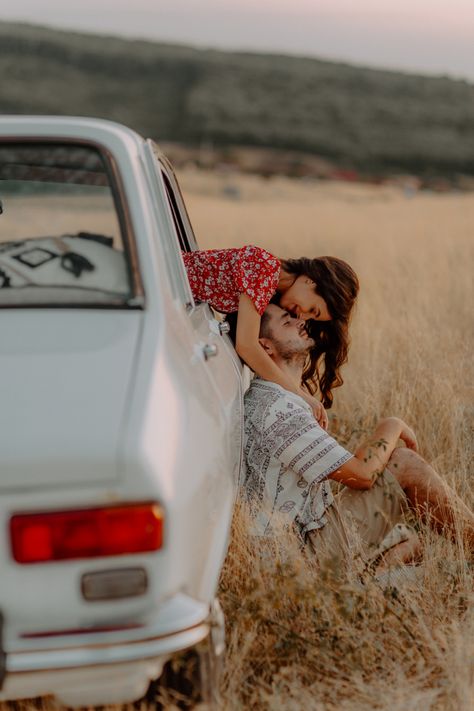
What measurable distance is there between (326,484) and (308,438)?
323mm

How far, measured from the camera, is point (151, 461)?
215 cm

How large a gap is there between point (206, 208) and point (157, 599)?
2370 cm

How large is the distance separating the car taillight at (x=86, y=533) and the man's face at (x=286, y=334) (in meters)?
2.13

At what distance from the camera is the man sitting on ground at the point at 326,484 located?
365 centimetres

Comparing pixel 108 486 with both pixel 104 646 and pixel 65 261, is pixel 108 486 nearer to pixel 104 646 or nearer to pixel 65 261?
pixel 104 646

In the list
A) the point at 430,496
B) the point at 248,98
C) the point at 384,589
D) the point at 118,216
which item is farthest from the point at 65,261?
the point at 248,98

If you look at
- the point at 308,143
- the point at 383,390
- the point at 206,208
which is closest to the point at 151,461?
the point at 383,390

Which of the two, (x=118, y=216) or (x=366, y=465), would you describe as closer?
(x=118, y=216)

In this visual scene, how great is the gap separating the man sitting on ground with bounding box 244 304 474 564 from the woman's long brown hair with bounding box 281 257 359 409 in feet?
1.85

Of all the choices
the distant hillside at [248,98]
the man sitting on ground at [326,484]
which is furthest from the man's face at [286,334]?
the distant hillside at [248,98]

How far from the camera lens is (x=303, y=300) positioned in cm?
437

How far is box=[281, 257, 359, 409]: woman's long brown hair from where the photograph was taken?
173 inches

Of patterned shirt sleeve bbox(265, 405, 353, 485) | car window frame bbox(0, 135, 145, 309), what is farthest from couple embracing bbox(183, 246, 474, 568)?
car window frame bbox(0, 135, 145, 309)

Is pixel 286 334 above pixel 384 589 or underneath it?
above
